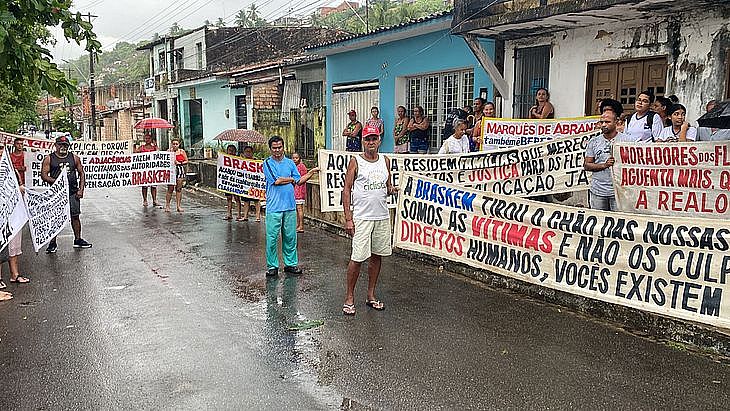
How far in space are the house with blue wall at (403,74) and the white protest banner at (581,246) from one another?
5.21m

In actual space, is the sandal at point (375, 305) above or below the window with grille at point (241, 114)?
below

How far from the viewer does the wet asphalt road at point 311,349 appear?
484 cm

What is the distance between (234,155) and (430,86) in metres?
4.65

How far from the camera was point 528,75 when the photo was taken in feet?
38.3

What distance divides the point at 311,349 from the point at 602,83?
682cm

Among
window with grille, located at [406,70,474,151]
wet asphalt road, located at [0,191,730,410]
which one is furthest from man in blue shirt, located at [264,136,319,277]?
window with grille, located at [406,70,474,151]

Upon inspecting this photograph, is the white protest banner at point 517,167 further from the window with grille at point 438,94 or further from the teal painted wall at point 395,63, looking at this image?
the window with grille at point 438,94

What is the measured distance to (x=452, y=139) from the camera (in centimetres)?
1023

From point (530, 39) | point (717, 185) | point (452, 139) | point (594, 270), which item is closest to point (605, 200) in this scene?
point (717, 185)

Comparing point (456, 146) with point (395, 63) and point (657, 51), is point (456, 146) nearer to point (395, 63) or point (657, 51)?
point (657, 51)

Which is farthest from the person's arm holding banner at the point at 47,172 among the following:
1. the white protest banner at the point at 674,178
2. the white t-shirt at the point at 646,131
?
the white t-shirt at the point at 646,131

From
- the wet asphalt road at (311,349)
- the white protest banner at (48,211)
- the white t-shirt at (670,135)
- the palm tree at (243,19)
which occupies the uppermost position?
the palm tree at (243,19)

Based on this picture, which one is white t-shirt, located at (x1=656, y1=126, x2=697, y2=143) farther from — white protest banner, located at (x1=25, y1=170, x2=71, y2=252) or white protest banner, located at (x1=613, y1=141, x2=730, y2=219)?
white protest banner, located at (x1=25, y1=170, x2=71, y2=252)

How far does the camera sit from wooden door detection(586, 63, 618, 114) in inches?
399
